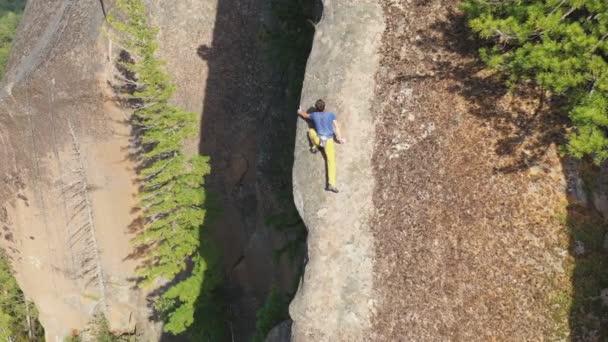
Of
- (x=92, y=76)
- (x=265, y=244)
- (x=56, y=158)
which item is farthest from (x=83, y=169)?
(x=265, y=244)

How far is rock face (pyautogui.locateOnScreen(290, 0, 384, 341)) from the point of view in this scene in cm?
1067

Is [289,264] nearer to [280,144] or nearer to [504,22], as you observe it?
[280,144]

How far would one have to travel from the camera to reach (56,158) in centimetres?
2073

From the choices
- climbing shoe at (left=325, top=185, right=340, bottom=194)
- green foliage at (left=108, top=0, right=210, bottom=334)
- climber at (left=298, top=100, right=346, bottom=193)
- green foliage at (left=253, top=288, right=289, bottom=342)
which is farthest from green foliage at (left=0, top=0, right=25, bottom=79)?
climbing shoe at (left=325, top=185, right=340, bottom=194)

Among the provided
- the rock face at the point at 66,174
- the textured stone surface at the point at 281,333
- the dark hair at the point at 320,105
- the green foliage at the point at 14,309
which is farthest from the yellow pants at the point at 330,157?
the green foliage at the point at 14,309

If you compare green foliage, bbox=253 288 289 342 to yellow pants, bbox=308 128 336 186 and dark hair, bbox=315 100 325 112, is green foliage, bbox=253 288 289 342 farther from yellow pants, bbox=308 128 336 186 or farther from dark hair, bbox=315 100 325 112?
dark hair, bbox=315 100 325 112

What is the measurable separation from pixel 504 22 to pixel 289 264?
12475mm

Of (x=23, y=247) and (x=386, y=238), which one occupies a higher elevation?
(x=386, y=238)

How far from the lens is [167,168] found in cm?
1691

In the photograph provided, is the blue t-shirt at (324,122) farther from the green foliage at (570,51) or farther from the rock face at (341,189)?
the green foliage at (570,51)

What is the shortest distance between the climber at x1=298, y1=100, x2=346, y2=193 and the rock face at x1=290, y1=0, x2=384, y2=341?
11.7 inches

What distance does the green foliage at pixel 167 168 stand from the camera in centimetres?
1608

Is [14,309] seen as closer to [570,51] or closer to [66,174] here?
[66,174]

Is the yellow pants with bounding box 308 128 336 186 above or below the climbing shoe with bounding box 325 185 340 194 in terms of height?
above
